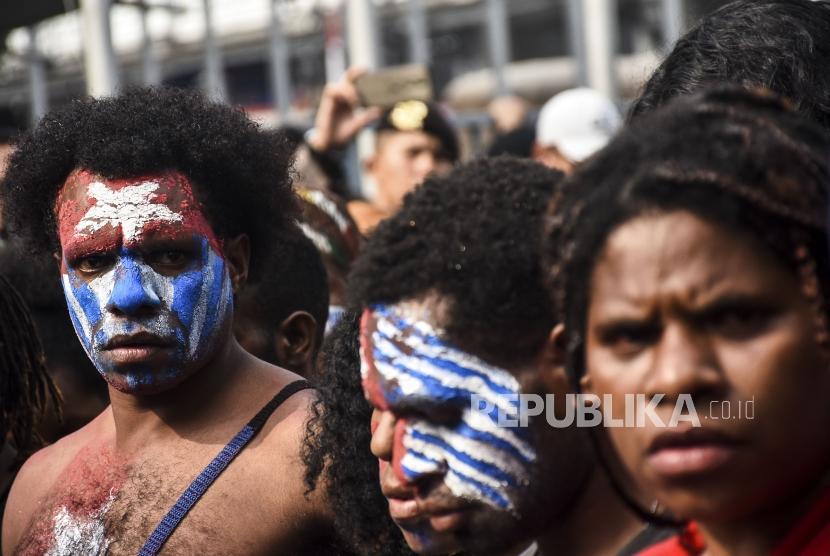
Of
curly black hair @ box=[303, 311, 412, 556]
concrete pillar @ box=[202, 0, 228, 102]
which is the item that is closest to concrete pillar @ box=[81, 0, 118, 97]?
concrete pillar @ box=[202, 0, 228, 102]

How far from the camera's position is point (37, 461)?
11.9 feet

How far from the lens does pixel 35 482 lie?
355 cm

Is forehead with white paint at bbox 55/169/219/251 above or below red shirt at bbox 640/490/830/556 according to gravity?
above

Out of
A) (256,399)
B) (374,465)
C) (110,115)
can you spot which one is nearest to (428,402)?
(374,465)

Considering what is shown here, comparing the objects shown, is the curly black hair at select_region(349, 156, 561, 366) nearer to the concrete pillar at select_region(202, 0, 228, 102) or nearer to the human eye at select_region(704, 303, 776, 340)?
the human eye at select_region(704, 303, 776, 340)

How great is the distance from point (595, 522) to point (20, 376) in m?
2.35

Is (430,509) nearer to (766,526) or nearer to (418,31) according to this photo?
(766,526)

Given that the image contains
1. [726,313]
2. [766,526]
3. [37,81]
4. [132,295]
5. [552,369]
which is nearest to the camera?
[726,313]

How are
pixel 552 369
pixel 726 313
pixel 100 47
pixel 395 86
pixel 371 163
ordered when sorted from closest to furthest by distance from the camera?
pixel 726 313, pixel 552 369, pixel 395 86, pixel 371 163, pixel 100 47

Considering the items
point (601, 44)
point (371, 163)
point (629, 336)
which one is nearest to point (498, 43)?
point (601, 44)

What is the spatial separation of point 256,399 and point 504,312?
126 cm

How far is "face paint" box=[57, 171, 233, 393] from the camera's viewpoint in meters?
3.17

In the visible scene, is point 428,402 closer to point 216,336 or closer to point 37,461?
point 216,336

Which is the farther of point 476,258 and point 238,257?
point 238,257
